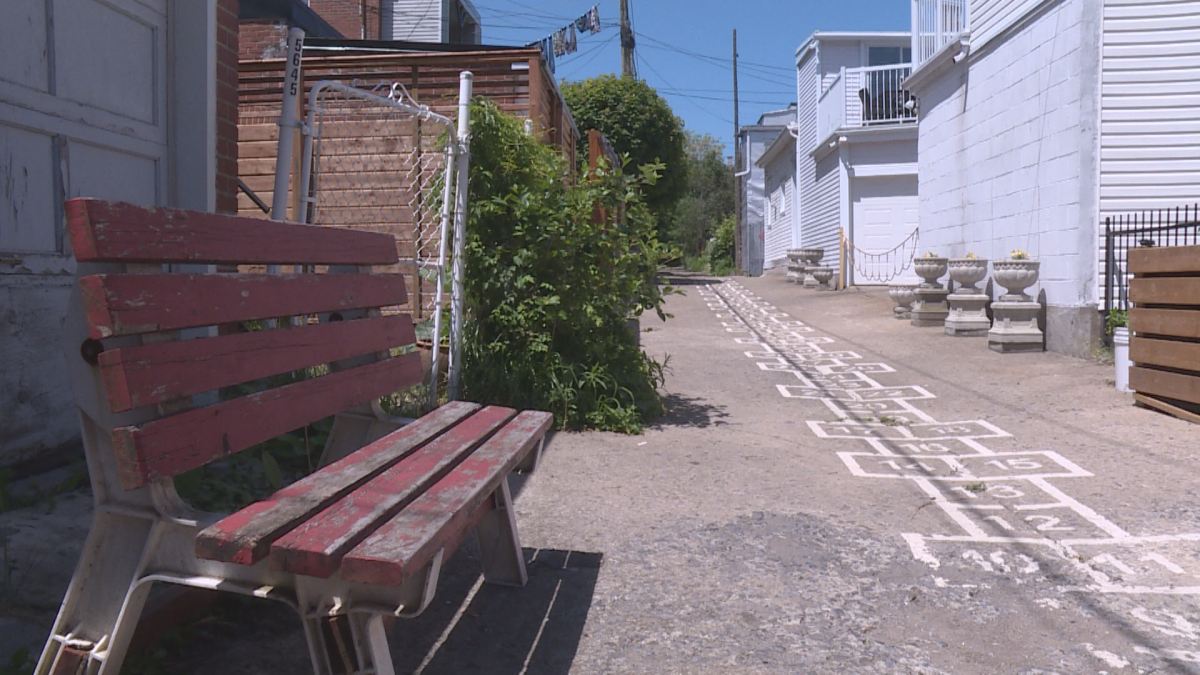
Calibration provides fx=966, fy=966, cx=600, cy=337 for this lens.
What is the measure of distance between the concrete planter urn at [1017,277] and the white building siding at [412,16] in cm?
1656

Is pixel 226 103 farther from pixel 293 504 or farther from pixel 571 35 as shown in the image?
pixel 571 35

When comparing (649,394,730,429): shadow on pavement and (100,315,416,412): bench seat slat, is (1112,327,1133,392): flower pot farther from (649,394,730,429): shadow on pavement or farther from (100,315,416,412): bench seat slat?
(100,315,416,412): bench seat slat

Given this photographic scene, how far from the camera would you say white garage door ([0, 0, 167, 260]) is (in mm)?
4004

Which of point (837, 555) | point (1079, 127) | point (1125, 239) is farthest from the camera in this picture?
point (1079, 127)

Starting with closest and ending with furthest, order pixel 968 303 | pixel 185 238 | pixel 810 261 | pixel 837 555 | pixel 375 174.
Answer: pixel 185 238 → pixel 837 555 → pixel 375 174 → pixel 968 303 → pixel 810 261

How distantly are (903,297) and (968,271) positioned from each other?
173 centimetres

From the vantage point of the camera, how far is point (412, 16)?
76.9 ft

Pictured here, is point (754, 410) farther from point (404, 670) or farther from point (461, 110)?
point (404, 670)

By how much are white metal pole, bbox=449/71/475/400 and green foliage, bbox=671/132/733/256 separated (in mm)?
47751

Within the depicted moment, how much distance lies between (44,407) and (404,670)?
234 centimetres

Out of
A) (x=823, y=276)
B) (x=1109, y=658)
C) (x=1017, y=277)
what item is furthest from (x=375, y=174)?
(x=823, y=276)

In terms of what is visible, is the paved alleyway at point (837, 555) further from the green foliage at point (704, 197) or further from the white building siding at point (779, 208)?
the green foliage at point (704, 197)

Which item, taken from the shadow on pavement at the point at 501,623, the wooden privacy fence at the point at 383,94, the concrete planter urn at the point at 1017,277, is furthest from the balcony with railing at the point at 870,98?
the shadow on pavement at the point at 501,623

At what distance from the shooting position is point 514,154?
6348 millimetres
